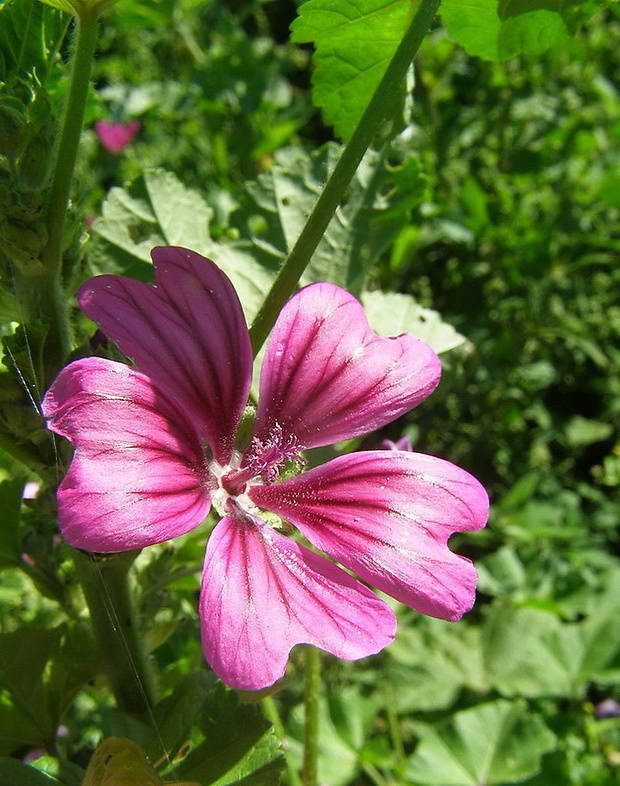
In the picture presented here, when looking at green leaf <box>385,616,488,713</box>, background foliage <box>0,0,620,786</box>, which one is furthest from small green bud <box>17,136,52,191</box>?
green leaf <box>385,616,488,713</box>

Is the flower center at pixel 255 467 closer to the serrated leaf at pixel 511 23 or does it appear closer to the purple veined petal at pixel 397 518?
the purple veined petal at pixel 397 518

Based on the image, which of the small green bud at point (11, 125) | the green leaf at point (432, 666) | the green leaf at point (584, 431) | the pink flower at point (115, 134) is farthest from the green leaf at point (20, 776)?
the pink flower at point (115, 134)

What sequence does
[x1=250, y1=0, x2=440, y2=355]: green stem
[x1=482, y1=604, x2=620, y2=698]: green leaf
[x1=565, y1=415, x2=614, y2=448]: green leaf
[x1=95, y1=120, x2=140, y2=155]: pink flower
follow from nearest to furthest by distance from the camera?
[x1=250, y1=0, x2=440, y2=355]: green stem < [x1=482, y1=604, x2=620, y2=698]: green leaf < [x1=565, y1=415, x2=614, y2=448]: green leaf < [x1=95, y1=120, x2=140, y2=155]: pink flower

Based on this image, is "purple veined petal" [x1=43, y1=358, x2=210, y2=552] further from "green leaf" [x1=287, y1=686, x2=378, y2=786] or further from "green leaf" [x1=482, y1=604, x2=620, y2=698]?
"green leaf" [x1=482, y1=604, x2=620, y2=698]

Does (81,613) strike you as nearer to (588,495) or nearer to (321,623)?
(321,623)

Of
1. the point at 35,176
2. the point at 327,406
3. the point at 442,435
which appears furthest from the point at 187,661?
the point at 442,435

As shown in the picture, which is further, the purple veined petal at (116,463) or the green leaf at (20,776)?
the green leaf at (20,776)
